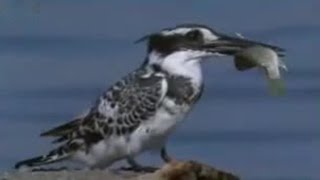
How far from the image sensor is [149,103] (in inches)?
343

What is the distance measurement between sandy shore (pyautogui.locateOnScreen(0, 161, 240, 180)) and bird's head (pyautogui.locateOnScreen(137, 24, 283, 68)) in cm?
76

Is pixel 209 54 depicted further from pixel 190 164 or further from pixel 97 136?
pixel 190 164

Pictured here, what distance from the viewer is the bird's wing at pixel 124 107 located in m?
8.73

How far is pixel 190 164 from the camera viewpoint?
7152mm

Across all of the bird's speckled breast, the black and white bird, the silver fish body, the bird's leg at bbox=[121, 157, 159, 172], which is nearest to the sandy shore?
the bird's leg at bbox=[121, 157, 159, 172]

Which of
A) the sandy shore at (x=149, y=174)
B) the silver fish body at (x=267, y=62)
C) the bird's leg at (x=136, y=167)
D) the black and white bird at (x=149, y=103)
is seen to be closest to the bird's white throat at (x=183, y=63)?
the black and white bird at (x=149, y=103)

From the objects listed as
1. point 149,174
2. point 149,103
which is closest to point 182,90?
point 149,103

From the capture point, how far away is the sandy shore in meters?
7.11

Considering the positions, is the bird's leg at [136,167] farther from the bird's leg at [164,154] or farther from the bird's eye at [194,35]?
the bird's eye at [194,35]

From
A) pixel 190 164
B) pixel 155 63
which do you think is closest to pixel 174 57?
pixel 155 63

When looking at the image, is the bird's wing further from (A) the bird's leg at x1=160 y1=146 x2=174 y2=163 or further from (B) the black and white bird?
(A) the bird's leg at x1=160 y1=146 x2=174 y2=163

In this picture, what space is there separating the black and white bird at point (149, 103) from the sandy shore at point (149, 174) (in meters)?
0.42

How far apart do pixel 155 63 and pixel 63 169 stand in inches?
30.1

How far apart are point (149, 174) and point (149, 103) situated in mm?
1372
